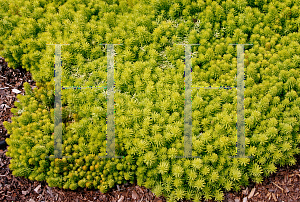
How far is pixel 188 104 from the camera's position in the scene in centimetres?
379

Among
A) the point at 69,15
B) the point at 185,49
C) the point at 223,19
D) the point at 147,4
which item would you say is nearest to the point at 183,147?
the point at 185,49

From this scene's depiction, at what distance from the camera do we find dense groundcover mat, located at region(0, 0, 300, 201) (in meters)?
3.49

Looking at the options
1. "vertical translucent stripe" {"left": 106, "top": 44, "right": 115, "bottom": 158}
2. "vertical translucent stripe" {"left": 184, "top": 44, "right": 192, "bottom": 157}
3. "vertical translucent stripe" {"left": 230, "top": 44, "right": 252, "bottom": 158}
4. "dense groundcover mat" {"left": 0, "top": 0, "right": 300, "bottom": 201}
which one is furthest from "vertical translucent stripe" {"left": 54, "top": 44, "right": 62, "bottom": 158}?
"vertical translucent stripe" {"left": 230, "top": 44, "right": 252, "bottom": 158}

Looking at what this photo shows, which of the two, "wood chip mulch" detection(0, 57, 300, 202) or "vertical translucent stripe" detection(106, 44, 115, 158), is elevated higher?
"vertical translucent stripe" detection(106, 44, 115, 158)

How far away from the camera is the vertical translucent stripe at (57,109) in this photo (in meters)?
3.57

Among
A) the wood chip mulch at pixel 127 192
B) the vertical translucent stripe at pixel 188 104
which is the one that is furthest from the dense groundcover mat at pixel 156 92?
the wood chip mulch at pixel 127 192

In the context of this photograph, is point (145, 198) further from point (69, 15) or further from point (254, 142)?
point (69, 15)

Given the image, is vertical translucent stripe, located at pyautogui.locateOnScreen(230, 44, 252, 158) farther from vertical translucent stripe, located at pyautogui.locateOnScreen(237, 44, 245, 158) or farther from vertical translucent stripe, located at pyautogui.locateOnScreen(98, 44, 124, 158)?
vertical translucent stripe, located at pyautogui.locateOnScreen(98, 44, 124, 158)

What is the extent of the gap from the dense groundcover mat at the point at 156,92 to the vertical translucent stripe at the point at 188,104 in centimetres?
7

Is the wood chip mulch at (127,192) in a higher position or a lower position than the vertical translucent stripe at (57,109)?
lower

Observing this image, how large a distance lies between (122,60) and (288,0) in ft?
10.8

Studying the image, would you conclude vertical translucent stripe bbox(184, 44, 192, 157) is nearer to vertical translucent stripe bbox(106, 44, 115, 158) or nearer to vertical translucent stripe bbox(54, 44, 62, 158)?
vertical translucent stripe bbox(106, 44, 115, 158)

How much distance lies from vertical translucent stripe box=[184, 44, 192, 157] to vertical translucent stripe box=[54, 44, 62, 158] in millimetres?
1882

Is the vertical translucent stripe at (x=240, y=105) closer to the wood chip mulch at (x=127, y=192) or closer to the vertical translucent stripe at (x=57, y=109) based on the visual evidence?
the wood chip mulch at (x=127, y=192)
